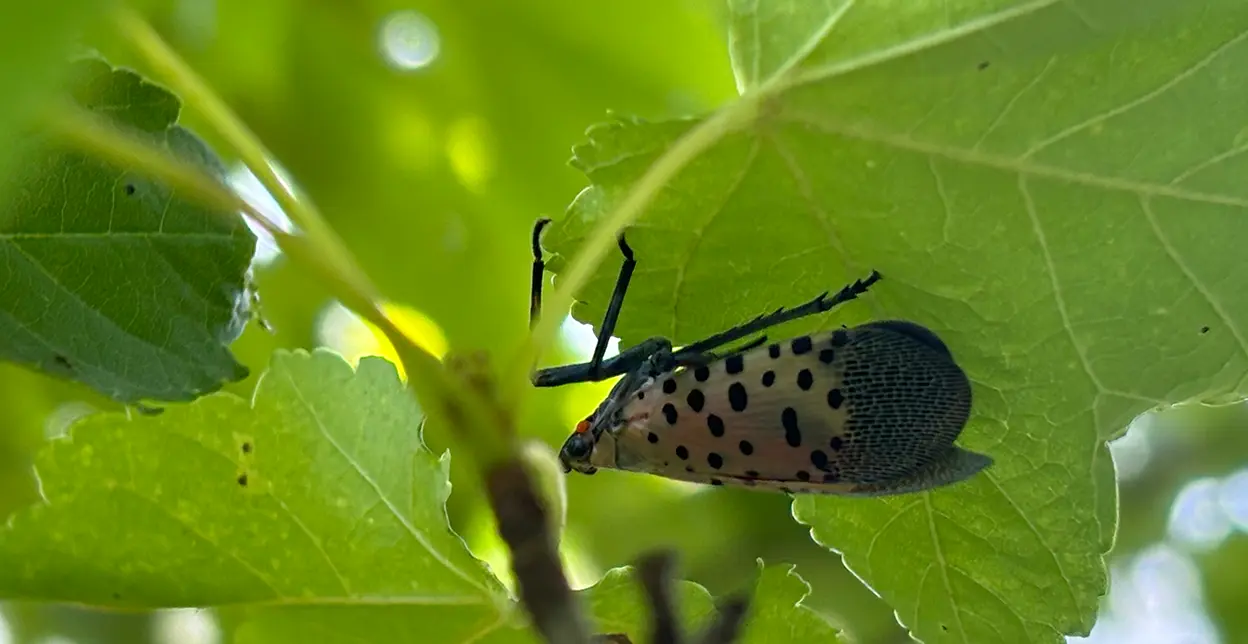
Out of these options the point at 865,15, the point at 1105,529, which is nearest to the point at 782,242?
the point at 865,15

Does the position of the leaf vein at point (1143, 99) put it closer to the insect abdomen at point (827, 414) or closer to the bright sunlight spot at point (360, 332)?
the insect abdomen at point (827, 414)

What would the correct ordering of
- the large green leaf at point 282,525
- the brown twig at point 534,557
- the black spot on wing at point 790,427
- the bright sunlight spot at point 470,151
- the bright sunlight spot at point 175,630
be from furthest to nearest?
the bright sunlight spot at point 175,630
the bright sunlight spot at point 470,151
the black spot on wing at point 790,427
the large green leaf at point 282,525
the brown twig at point 534,557

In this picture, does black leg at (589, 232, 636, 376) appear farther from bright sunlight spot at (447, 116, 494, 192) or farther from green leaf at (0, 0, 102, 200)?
bright sunlight spot at (447, 116, 494, 192)

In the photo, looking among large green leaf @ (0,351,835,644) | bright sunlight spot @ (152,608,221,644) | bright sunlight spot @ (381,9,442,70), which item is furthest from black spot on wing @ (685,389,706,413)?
bright sunlight spot @ (152,608,221,644)

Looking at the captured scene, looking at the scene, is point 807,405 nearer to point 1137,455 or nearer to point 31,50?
point 31,50

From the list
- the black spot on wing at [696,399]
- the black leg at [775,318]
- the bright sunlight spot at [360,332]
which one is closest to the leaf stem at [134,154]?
the black leg at [775,318]

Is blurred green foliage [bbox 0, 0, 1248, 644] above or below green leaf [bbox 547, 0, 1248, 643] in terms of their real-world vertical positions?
above

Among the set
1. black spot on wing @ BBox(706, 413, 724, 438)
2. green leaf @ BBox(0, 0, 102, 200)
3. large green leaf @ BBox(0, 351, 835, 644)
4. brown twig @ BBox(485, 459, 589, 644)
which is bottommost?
brown twig @ BBox(485, 459, 589, 644)
